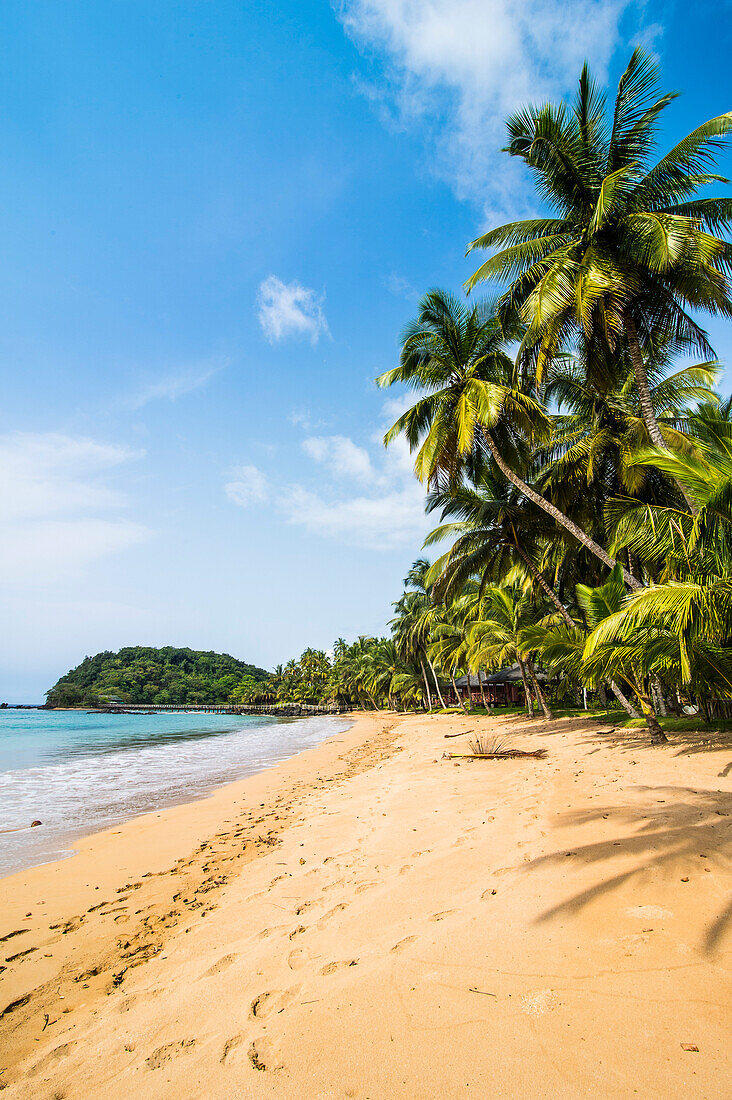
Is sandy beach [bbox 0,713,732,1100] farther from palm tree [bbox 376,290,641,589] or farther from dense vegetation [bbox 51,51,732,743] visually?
palm tree [bbox 376,290,641,589]

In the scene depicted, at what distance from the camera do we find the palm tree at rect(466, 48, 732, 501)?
956 cm

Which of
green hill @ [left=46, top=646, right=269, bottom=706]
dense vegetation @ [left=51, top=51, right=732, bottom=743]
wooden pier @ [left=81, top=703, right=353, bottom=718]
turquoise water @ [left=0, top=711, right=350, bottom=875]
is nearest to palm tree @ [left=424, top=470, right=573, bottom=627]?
dense vegetation @ [left=51, top=51, right=732, bottom=743]

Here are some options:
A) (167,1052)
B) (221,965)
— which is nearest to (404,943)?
(221,965)

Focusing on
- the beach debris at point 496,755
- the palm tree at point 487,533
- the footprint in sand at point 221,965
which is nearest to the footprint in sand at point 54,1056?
the footprint in sand at point 221,965

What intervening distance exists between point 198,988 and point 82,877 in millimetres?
3514

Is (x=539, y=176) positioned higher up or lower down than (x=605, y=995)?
higher up

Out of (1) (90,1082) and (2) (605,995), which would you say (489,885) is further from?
(1) (90,1082)

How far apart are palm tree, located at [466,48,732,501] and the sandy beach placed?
8404 mm

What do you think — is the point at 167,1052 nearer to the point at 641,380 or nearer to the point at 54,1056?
the point at 54,1056

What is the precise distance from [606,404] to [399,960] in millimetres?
15286

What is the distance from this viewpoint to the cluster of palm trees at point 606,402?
7.86 metres

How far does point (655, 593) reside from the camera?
22.9ft

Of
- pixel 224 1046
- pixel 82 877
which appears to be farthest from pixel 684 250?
pixel 82 877

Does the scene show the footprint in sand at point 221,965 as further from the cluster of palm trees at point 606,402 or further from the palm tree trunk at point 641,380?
the palm tree trunk at point 641,380
